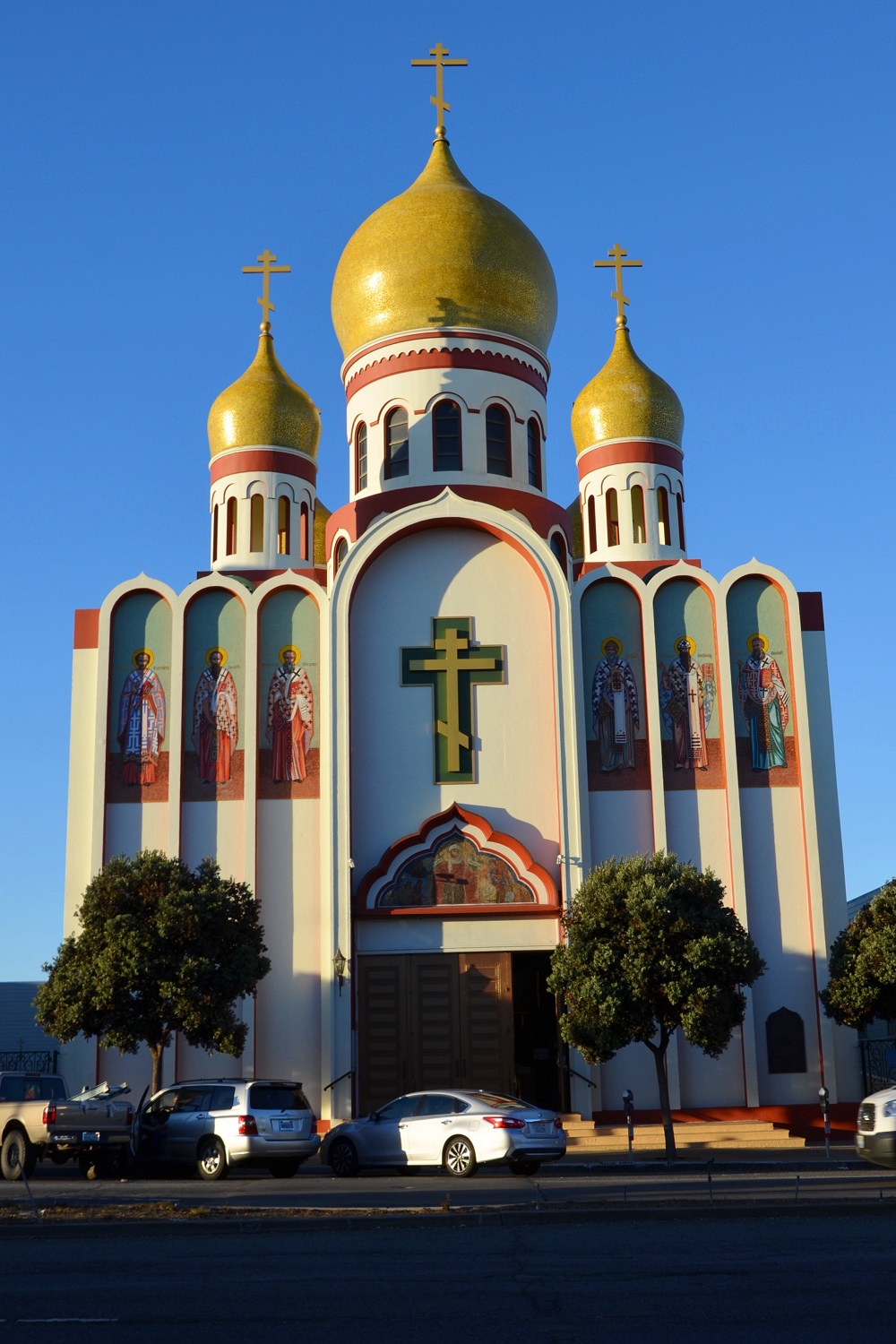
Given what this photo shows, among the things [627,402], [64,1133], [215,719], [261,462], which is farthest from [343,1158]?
[627,402]

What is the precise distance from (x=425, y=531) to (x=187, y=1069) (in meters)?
11.6

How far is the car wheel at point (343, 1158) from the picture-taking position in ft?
66.8

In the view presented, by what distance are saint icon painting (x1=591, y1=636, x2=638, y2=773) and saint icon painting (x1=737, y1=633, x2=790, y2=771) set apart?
2.24 m

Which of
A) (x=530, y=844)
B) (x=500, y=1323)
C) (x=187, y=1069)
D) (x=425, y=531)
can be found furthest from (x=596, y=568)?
(x=500, y=1323)

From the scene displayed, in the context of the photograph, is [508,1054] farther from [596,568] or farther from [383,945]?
[596,568]

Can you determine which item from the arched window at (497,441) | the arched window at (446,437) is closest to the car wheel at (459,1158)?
the arched window at (446,437)

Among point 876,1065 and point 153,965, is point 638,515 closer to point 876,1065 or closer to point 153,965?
point 876,1065

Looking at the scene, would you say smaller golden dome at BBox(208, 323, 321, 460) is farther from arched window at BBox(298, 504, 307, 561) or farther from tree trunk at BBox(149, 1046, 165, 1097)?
tree trunk at BBox(149, 1046, 165, 1097)

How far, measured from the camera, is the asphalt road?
8.49m

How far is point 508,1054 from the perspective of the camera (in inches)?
1083

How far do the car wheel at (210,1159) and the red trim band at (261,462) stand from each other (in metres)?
23.4

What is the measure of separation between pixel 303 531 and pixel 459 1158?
24281 millimetres

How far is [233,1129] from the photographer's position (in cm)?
1950

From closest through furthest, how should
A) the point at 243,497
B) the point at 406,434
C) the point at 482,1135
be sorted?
the point at 482,1135 < the point at 406,434 < the point at 243,497
